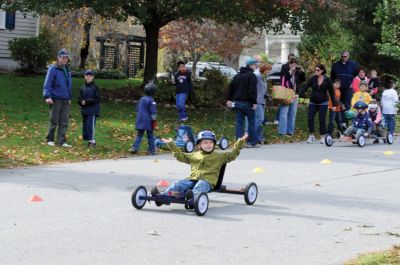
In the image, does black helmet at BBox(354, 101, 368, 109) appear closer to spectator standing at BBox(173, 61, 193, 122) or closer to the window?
spectator standing at BBox(173, 61, 193, 122)

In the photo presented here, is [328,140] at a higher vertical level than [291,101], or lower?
lower

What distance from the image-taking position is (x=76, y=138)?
17156 mm

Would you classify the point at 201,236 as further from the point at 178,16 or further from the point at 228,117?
the point at 178,16

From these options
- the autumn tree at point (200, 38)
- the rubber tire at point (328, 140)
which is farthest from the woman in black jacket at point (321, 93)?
the autumn tree at point (200, 38)

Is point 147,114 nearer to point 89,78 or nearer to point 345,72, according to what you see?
point 89,78

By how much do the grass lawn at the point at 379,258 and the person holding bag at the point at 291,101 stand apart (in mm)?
12472

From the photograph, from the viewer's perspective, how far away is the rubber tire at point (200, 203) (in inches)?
367

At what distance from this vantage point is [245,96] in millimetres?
17531

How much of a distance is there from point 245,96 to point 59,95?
405 centimetres

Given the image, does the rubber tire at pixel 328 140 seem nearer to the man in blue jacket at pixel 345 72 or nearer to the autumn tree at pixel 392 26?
the autumn tree at pixel 392 26

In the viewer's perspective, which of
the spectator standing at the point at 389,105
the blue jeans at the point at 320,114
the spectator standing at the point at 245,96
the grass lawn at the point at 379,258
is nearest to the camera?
the grass lawn at the point at 379,258

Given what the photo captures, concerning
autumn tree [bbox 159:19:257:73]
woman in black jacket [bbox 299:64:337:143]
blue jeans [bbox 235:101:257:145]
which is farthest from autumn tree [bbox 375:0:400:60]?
autumn tree [bbox 159:19:257:73]

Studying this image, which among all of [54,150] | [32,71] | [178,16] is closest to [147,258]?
[54,150]

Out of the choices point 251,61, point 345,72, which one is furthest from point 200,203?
point 345,72
